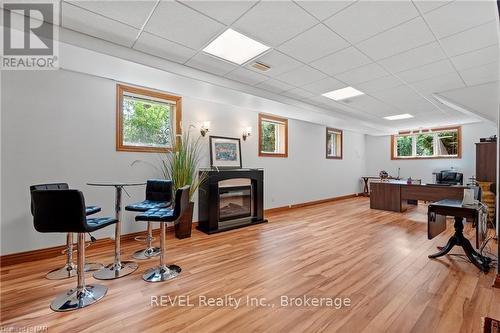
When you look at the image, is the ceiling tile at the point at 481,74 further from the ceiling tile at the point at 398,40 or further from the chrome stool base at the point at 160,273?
the chrome stool base at the point at 160,273

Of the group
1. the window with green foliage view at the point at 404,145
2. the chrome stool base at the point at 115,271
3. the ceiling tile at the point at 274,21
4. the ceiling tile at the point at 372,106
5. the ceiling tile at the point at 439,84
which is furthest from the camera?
the window with green foliage view at the point at 404,145

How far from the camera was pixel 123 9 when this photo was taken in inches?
87.9

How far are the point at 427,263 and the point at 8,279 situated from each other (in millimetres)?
4782

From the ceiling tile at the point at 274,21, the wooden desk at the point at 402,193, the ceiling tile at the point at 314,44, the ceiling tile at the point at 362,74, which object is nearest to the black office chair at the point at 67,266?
the ceiling tile at the point at 274,21

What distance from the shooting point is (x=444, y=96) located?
457 cm

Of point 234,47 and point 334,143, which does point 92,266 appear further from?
point 334,143

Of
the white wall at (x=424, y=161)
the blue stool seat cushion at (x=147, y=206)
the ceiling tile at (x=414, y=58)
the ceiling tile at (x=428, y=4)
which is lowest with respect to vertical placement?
the blue stool seat cushion at (x=147, y=206)

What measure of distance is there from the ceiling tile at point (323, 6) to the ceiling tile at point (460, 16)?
2.99ft

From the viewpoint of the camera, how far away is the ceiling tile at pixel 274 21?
218 cm

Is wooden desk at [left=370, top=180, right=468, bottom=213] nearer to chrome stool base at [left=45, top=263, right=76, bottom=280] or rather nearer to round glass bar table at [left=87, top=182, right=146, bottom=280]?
round glass bar table at [left=87, top=182, right=146, bottom=280]

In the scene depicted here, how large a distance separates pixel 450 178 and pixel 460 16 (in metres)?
6.14

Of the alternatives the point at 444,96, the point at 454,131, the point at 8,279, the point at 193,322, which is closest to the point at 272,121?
the point at 444,96

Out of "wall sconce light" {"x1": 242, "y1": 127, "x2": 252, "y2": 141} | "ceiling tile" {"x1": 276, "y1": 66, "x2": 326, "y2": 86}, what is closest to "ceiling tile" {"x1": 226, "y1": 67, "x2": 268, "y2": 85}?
"ceiling tile" {"x1": 276, "y1": 66, "x2": 326, "y2": 86}

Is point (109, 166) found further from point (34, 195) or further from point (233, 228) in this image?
point (233, 228)
